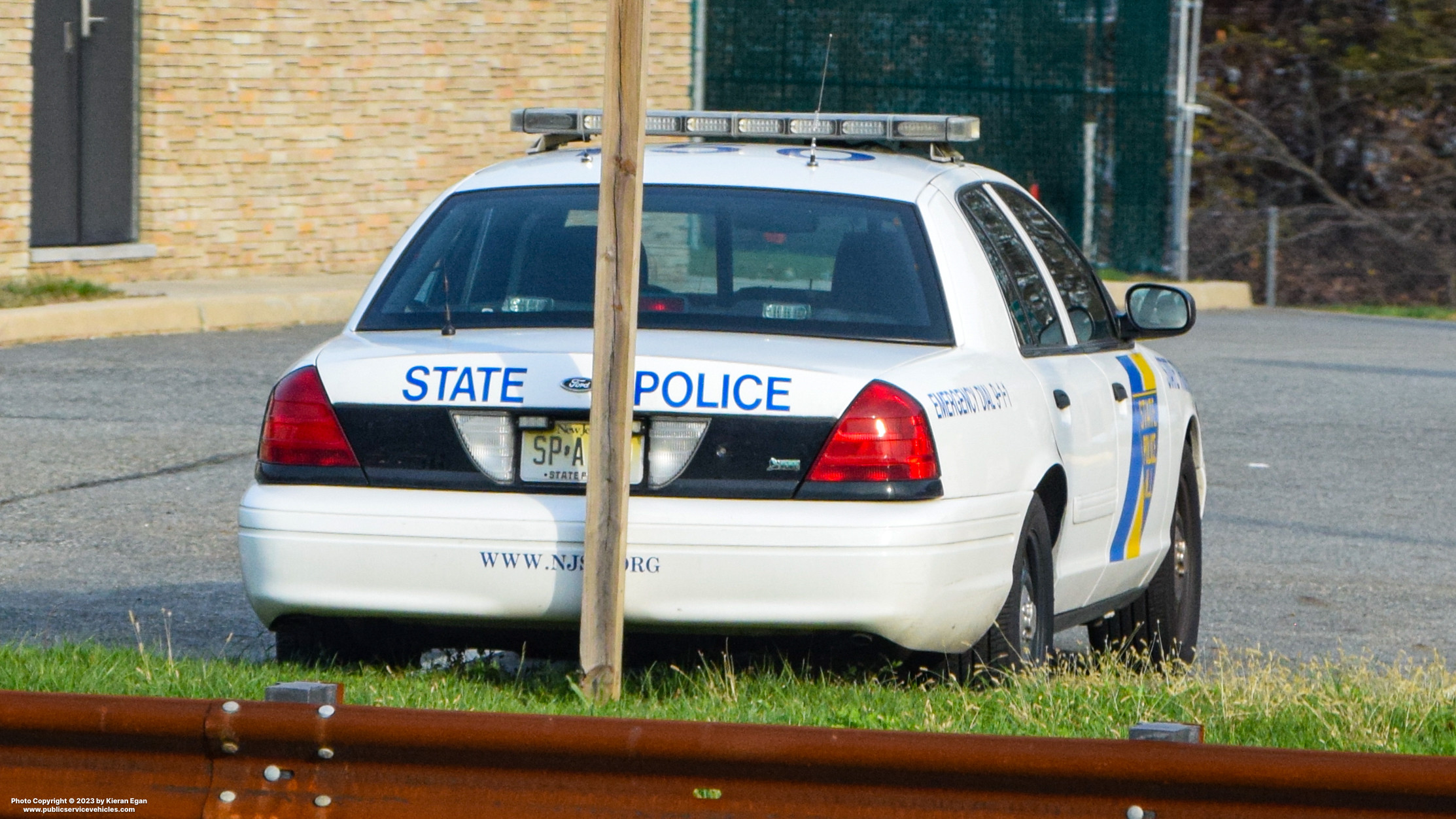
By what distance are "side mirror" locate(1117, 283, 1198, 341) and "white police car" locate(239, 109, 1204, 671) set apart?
0.60 metres

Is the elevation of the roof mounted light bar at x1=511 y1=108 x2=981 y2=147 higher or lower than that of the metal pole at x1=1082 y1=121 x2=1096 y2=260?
higher

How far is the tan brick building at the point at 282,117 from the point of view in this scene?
15.7m

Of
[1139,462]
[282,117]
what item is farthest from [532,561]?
[282,117]

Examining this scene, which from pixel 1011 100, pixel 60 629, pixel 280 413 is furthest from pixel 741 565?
pixel 1011 100

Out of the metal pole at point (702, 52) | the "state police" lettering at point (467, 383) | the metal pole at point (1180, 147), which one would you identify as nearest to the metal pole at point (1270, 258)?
the metal pole at point (1180, 147)

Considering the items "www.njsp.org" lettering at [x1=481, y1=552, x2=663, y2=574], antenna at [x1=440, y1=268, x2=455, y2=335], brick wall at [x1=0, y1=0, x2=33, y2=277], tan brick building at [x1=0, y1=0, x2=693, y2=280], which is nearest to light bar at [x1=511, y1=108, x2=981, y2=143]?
antenna at [x1=440, y1=268, x2=455, y2=335]

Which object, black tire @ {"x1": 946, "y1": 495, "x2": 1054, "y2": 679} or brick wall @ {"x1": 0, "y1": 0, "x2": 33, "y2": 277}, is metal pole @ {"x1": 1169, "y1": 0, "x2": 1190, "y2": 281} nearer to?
brick wall @ {"x1": 0, "y1": 0, "x2": 33, "y2": 277}

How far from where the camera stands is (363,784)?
3.44 metres

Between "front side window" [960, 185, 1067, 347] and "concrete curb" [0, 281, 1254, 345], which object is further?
"concrete curb" [0, 281, 1254, 345]

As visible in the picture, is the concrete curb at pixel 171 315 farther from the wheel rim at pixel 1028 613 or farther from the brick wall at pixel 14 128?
the wheel rim at pixel 1028 613

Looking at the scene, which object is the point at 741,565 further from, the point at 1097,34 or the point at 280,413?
the point at 1097,34

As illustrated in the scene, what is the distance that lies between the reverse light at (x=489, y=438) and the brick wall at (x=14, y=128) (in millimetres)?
11327

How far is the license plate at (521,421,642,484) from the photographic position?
4648 mm

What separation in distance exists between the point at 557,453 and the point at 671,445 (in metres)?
0.26
